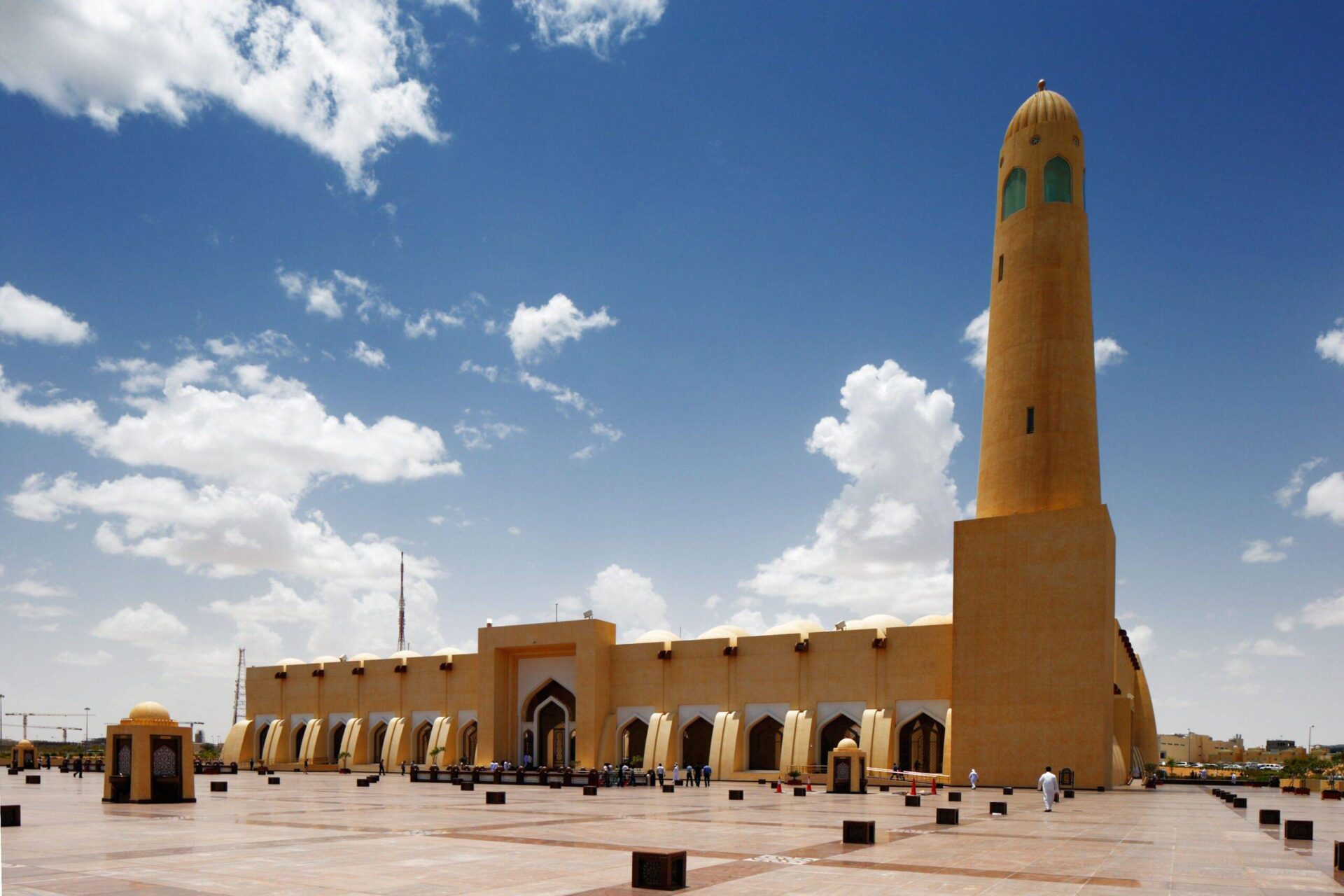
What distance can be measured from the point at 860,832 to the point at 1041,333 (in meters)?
25.9

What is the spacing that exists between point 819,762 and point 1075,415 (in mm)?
15822

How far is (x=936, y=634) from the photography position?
37.9 m

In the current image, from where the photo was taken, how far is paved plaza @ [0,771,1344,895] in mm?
10773

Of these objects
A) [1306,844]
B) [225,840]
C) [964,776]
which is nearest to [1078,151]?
[964,776]

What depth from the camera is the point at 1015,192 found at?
3878 cm

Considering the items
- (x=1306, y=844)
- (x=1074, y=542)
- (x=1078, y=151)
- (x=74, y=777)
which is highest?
(x=1078, y=151)

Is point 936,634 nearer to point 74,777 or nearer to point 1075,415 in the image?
point 1075,415

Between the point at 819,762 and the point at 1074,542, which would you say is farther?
the point at 819,762

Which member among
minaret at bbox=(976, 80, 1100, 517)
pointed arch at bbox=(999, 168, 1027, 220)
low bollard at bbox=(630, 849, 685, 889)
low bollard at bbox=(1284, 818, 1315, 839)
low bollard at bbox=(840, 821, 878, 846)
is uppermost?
pointed arch at bbox=(999, 168, 1027, 220)

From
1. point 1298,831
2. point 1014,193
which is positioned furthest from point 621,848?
point 1014,193

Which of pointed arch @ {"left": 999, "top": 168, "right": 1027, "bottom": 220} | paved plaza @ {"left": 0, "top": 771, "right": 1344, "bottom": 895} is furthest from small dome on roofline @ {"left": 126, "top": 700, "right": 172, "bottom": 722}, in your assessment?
pointed arch @ {"left": 999, "top": 168, "right": 1027, "bottom": 220}

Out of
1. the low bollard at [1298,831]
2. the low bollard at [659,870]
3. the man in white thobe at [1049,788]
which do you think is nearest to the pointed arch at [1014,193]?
the man in white thobe at [1049,788]

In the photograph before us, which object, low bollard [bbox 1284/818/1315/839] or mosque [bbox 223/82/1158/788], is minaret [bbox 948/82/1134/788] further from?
low bollard [bbox 1284/818/1315/839]

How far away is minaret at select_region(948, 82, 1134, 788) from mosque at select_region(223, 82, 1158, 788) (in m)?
0.06
